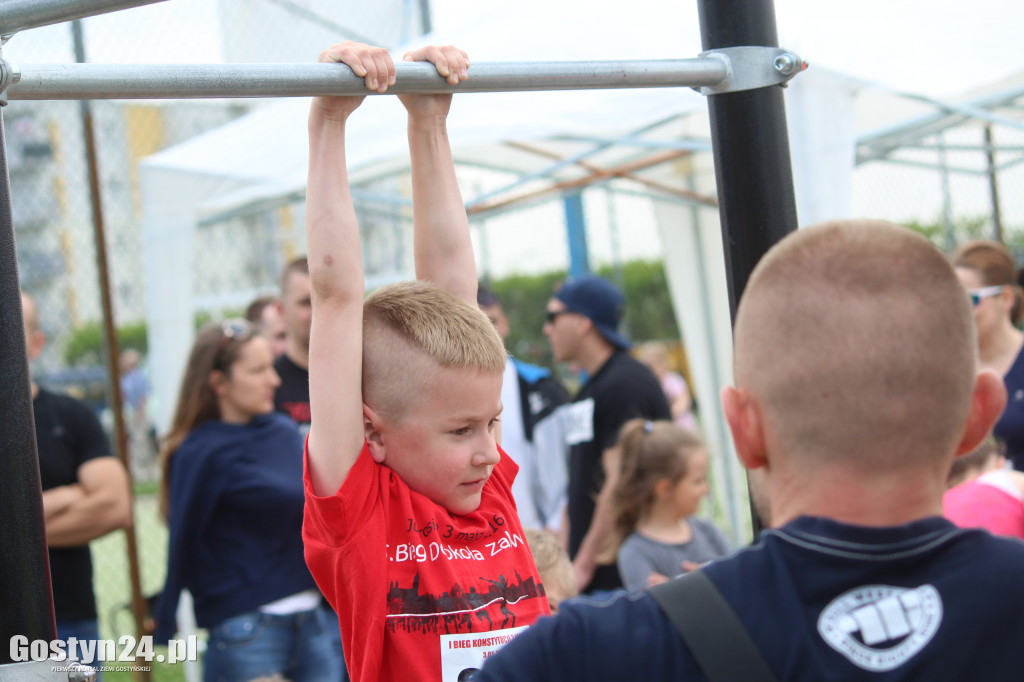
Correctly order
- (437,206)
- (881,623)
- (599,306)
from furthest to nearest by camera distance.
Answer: (599,306) → (437,206) → (881,623)

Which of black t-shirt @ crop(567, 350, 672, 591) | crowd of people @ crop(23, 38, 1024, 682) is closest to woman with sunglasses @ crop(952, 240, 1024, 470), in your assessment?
crowd of people @ crop(23, 38, 1024, 682)

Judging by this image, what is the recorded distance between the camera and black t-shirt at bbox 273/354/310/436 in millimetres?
3549

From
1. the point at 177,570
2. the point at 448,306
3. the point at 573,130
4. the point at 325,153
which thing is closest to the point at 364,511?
the point at 448,306

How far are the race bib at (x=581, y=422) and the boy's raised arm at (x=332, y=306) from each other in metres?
2.60

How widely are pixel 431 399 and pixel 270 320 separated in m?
3.24

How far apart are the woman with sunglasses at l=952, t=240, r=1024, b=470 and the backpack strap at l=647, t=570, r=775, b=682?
2.93 metres

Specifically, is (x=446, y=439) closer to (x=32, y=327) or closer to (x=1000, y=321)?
(x=32, y=327)

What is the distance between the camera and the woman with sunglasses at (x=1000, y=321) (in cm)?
334

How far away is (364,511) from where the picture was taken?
4.16 ft

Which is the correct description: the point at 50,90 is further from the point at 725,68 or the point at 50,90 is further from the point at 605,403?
the point at 605,403

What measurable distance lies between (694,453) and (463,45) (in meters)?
1.93

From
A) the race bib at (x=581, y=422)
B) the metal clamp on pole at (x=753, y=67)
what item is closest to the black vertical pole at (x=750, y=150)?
the metal clamp on pole at (x=753, y=67)

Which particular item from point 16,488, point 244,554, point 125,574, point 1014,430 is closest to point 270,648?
point 244,554

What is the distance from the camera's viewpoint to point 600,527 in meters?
3.75
